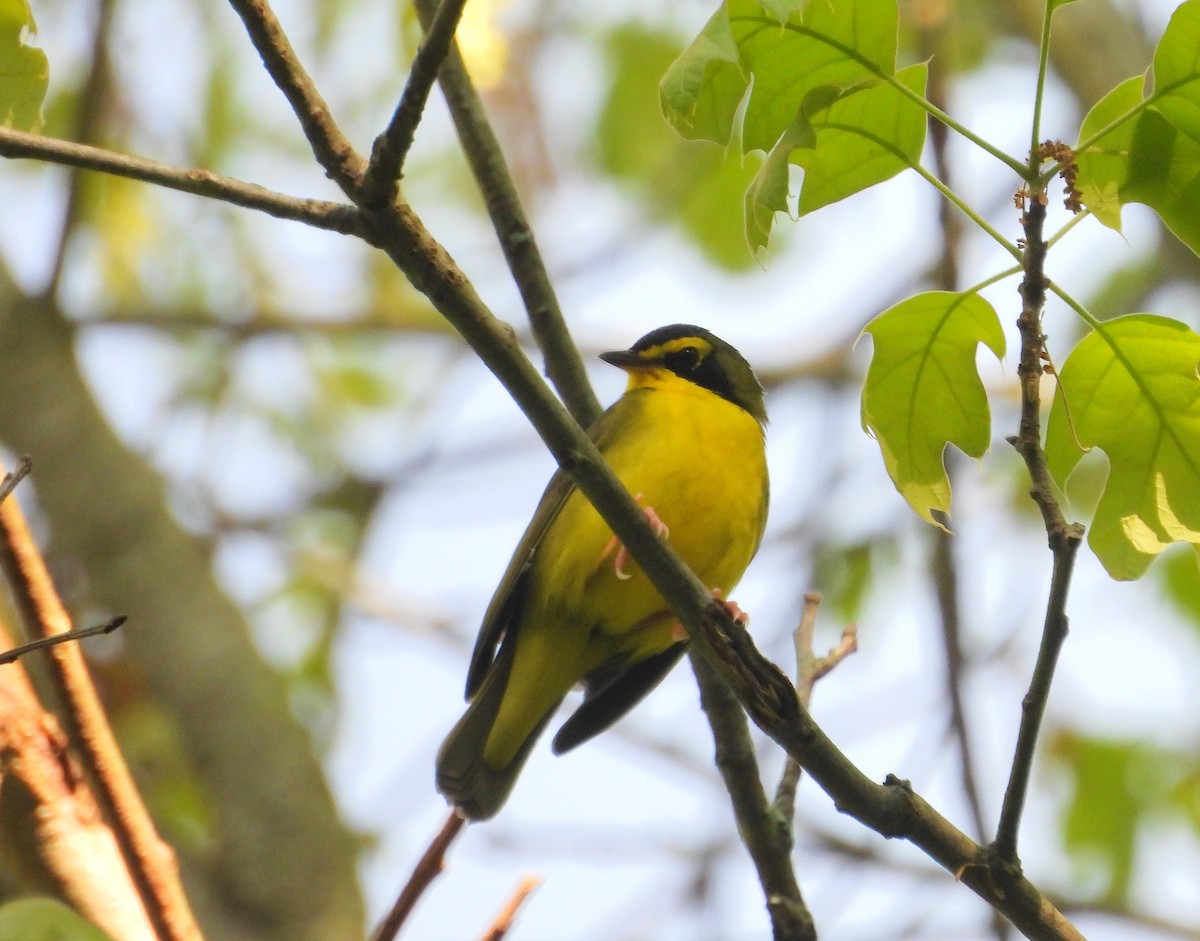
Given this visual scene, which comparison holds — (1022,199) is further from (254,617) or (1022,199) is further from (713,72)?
(254,617)

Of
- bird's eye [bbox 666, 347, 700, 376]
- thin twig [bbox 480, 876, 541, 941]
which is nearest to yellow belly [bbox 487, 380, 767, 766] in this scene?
bird's eye [bbox 666, 347, 700, 376]

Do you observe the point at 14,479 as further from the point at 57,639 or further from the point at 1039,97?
the point at 1039,97

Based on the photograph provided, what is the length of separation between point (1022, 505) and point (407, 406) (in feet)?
13.0

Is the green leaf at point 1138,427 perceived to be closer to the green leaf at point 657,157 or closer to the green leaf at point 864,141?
the green leaf at point 864,141

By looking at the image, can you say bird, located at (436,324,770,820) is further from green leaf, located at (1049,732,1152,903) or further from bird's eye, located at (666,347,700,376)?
Result: green leaf, located at (1049,732,1152,903)

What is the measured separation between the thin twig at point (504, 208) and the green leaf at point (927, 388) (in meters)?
1.41

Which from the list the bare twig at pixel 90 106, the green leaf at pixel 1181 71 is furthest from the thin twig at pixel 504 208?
the bare twig at pixel 90 106

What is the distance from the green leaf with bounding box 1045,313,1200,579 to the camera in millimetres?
2498

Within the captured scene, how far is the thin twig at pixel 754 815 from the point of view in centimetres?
321

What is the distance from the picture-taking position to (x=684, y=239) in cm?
860

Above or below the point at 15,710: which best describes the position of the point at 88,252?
above

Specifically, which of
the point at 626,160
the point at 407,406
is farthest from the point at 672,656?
the point at 407,406

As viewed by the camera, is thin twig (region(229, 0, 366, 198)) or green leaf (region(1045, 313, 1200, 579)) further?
green leaf (region(1045, 313, 1200, 579))

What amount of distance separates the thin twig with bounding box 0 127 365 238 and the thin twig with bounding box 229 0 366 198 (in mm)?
64
